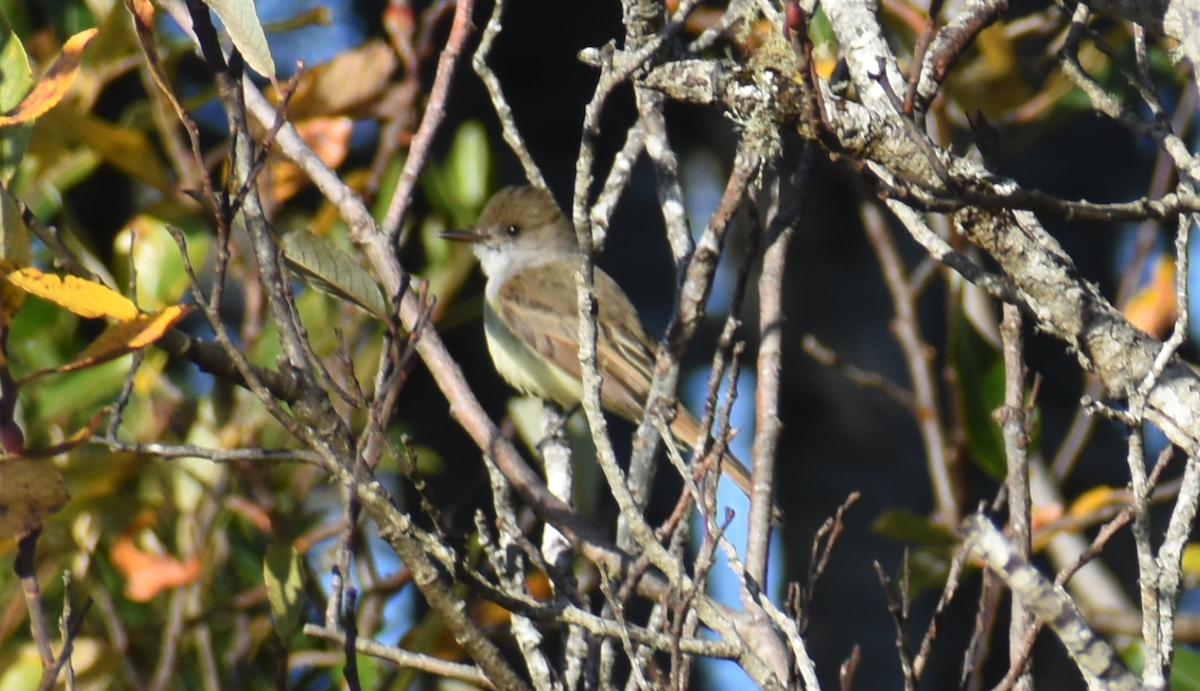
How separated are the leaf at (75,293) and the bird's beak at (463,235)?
250cm

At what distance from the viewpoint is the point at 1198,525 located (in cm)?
615

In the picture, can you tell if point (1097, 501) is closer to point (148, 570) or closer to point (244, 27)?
point (148, 570)

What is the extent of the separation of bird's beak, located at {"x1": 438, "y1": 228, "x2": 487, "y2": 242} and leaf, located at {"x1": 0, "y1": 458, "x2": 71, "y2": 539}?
2455mm

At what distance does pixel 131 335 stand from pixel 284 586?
716mm

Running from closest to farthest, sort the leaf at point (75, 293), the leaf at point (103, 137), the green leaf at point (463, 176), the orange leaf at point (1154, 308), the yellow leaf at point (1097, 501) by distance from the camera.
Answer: the leaf at point (75, 293) < the leaf at point (103, 137) < the yellow leaf at point (1097, 501) < the orange leaf at point (1154, 308) < the green leaf at point (463, 176)

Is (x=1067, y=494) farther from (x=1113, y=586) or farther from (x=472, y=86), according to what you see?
(x=472, y=86)

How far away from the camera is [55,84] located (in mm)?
2084

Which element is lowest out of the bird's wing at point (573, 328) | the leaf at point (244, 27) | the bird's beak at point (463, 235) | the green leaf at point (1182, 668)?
the bird's wing at point (573, 328)

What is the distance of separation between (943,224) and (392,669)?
2.24 metres

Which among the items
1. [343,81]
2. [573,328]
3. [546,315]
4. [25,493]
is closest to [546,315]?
[546,315]

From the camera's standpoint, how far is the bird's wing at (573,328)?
5449mm

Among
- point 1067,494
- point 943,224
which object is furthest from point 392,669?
point 1067,494

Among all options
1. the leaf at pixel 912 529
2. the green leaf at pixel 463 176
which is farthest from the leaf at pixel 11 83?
the leaf at pixel 912 529

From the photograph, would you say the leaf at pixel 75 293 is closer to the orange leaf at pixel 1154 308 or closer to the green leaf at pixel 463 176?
the green leaf at pixel 463 176
